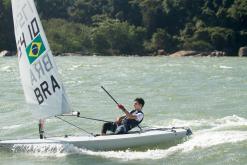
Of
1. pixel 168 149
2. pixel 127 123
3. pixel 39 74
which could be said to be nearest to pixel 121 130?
pixel 127 123

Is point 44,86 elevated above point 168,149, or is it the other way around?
point 44,86

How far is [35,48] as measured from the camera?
1165 cm

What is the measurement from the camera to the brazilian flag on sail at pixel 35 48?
38.1ft

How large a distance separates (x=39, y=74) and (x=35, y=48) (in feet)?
1.62

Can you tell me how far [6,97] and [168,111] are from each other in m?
6.72

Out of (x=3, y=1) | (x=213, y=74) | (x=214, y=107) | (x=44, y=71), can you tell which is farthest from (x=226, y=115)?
(x=3, y=1)

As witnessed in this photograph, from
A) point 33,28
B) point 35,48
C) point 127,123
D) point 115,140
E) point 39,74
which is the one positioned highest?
point 33,28

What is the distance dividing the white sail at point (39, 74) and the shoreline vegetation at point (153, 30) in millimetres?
54780

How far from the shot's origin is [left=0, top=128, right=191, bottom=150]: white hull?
466 inches

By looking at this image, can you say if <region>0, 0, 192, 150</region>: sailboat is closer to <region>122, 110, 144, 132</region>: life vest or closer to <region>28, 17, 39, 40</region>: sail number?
<region>28, 17, 39, 40</region>: sail number

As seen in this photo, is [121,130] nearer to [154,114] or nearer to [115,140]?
[115,140]

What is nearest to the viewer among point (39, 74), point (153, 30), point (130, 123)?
point (39, 74)

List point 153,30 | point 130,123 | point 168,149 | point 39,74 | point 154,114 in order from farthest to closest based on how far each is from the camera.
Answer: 1. point 153,30
2. point 154,114
3. point 130,123
4. point 168,149
5. point 39,74

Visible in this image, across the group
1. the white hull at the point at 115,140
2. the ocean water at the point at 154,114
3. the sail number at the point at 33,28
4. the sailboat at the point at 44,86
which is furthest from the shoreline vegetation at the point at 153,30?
the sail number at the point at 33,28
